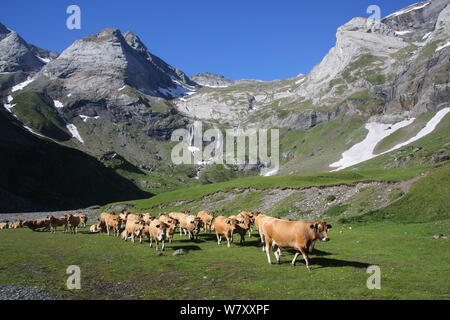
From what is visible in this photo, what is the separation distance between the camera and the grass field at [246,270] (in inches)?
531

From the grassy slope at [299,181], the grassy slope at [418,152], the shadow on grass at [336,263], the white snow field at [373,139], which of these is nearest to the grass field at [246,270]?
the shadow on grass at [336,263]

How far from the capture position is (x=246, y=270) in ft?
57.7

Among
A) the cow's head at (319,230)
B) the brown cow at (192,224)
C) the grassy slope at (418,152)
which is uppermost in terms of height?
the grassy slope at (418,152)

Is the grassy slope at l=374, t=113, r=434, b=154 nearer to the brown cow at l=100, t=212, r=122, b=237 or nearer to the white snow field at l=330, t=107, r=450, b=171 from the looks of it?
the white snow field at l=330, t=107, r=450, b=171

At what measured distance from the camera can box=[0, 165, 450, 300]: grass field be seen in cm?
1348

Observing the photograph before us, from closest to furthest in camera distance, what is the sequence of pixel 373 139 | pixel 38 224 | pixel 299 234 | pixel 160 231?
pixel 299 234 → pixel 160 231 → pixel 38 224 → pixel 373 139

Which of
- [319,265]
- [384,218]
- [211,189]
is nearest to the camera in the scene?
[319,265]

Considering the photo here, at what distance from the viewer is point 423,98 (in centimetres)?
14275

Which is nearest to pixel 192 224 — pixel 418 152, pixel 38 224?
pixel 38 224

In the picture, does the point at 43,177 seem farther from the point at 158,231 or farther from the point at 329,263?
the point at 329,263

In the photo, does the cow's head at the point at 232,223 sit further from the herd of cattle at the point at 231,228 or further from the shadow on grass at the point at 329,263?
the shadow on grass at the point at 329,263

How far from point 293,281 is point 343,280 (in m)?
2.59

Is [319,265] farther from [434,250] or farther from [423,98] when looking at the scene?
[423,98]
